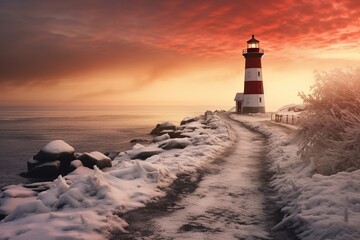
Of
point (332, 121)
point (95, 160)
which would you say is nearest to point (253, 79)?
point (95, 160)

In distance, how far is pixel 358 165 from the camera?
8859 mm

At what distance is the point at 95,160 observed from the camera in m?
18.6

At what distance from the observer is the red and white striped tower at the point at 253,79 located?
164 feet

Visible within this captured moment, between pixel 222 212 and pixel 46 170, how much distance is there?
14.2 m

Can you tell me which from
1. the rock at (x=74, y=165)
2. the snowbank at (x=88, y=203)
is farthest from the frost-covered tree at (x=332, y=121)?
the rock at (x=74, y=165)

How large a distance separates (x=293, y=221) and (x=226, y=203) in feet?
6.37

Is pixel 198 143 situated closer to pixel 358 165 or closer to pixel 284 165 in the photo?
pixel 284 165

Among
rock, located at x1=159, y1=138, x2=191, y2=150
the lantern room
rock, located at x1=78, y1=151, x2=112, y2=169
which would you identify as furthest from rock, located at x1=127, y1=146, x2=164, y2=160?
the lantern room

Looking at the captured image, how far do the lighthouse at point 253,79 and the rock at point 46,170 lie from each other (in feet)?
120

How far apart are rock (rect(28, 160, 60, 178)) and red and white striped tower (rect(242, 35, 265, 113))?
36.5 m

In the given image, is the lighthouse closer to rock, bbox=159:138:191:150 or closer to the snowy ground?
rock, bbox=159:138:191:150

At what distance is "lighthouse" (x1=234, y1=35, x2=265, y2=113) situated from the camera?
49875mm

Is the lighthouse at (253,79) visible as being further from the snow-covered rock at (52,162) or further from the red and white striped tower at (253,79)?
the snow-covered rock at (52,162)

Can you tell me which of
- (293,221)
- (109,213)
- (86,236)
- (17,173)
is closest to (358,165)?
(293,221)
